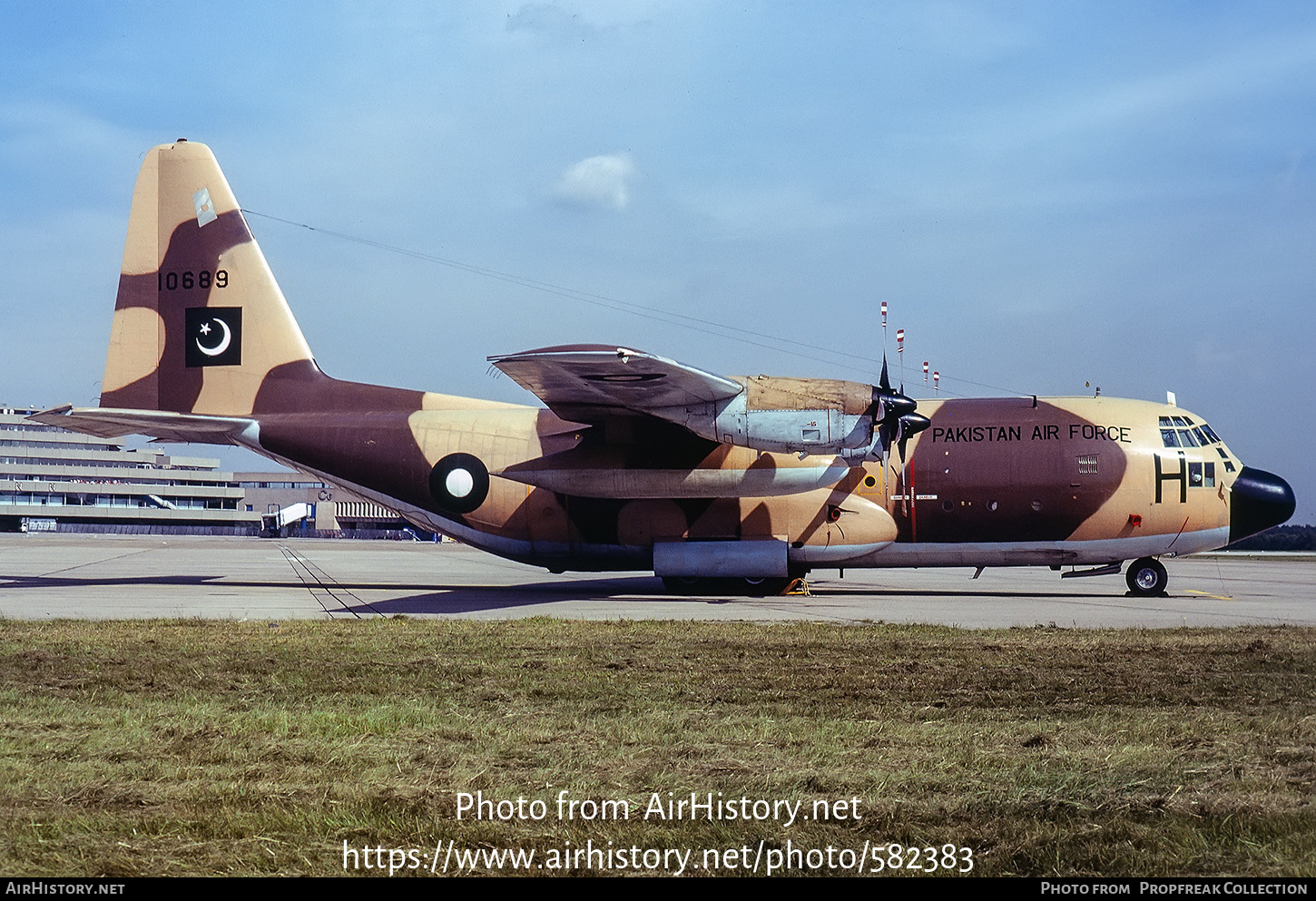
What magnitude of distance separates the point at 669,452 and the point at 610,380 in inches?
109

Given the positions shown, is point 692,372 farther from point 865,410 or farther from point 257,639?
point 257,639

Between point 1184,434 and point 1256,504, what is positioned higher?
point 1184,434

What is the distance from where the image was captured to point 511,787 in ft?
17.8

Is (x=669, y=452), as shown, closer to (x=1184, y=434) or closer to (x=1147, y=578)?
(x=1147, y=578)

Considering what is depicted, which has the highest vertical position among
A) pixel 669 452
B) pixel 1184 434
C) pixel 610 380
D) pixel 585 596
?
pixel 610 380

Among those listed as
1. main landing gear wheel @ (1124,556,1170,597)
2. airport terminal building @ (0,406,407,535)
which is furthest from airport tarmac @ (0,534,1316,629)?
airport terminal building @ (0,406,407,535)

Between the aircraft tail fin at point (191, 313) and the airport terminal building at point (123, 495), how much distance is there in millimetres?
84311

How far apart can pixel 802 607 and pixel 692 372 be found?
4408 millimetres

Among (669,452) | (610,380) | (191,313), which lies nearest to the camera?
(610,380)

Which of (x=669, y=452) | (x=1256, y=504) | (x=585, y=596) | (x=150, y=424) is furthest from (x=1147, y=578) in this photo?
(x=150, y=424)

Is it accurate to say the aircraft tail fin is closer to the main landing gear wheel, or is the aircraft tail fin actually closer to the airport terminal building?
the main landing gear wheel

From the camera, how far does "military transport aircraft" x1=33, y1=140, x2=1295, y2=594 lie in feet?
63.5

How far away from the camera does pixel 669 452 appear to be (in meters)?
19.7
